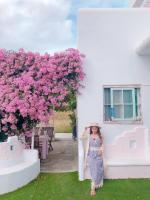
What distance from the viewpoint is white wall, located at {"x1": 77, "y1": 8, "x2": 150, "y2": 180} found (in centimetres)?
1161

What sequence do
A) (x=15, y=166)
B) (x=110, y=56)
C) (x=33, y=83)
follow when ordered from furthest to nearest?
1. (x=33, y=83)
2. (x=110, y=56)
3. (x=15, y=166)

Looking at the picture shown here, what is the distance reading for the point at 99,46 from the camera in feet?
38.3

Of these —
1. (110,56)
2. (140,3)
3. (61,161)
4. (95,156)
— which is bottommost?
(61,161)

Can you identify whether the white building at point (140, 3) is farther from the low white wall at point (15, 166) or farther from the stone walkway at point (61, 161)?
the low white wall at point (15, 166)

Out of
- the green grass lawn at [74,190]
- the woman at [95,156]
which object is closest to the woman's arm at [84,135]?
the woman at [95,156]

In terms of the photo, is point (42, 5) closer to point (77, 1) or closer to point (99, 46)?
point (77, 1)

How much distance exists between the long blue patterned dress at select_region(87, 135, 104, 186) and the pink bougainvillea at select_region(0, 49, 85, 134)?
2.20 m

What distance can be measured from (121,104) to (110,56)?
1590 mm

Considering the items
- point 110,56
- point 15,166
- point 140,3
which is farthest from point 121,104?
point 140,3

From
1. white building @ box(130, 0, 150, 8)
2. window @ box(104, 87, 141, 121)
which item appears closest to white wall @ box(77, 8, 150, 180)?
window @ box(104, 87, 141, 121)

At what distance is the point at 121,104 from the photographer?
11758mm

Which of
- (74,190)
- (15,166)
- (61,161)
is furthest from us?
(61,161)

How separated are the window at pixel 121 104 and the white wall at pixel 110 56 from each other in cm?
23

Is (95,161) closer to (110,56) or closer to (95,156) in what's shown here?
(95,156)
